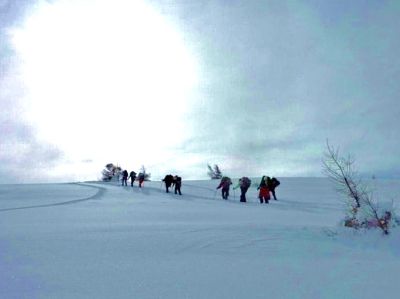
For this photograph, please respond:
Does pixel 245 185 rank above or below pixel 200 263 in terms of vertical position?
above

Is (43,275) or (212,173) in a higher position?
(212,173)

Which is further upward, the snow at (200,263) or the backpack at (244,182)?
the backpack at (244,182)

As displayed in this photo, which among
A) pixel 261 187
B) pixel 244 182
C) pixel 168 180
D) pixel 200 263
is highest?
pixel 168 180

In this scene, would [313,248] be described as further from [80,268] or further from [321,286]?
[80,268]

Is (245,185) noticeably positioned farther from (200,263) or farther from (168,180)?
(200,263)

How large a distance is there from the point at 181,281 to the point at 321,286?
1.70m

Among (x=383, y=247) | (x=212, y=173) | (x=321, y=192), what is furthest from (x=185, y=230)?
(x=212, y=173)

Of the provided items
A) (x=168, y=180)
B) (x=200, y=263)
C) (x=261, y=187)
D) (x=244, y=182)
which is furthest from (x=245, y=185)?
(x=200, y=263)

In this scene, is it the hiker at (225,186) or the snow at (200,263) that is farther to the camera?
the hiker at (225,186)

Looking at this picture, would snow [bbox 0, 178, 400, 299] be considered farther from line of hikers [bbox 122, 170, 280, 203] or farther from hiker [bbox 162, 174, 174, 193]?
hiker [bbox 162, 174, 174, 193]

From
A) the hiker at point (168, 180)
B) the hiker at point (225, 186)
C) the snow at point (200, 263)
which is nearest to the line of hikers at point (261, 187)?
the hiker at point (225, 186)

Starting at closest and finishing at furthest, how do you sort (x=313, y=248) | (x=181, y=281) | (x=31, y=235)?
(x=181, y=281) < (x=313, y=248) < (x=31, y=235)

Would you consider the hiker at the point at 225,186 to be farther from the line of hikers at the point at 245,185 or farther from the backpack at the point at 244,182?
the backpack at the point at 244,182

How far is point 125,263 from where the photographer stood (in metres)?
5.95
